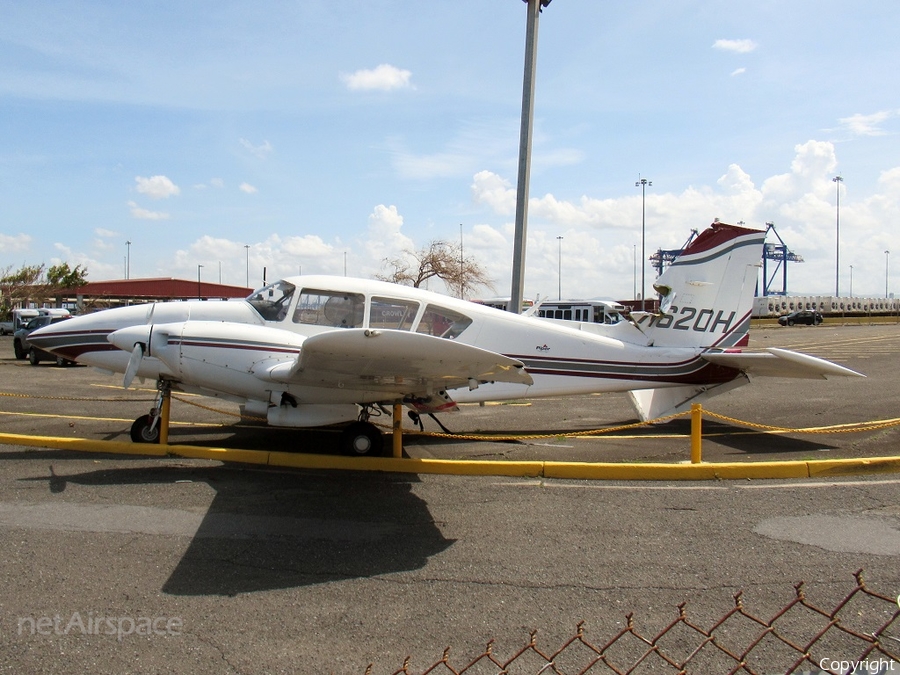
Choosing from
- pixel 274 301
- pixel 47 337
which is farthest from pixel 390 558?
pixel 47 337

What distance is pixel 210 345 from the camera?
7430 millimetres

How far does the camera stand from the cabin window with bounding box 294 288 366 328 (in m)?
8.10

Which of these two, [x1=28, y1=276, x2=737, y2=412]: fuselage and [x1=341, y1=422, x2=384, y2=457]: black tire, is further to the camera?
[x1=341, y1=422, x2=384, y2=457]: black tire

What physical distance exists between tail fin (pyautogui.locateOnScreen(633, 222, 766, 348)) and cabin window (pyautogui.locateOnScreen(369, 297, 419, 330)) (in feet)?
12.2

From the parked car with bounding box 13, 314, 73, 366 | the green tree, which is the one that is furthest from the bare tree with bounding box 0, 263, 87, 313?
the parked car with bounding box 13, 314, 73, 366

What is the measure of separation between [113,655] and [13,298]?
55.7 meters

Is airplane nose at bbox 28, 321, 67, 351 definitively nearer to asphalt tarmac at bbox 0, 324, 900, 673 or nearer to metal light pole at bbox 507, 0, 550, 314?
asphalt tarmac at bbox 0, 324, 900, 673

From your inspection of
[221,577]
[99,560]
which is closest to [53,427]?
[99,560]

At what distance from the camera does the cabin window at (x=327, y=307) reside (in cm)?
810

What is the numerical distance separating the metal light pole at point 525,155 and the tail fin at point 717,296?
6.19 meters

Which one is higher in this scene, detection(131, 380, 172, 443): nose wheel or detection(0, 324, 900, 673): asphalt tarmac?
detection(131, 380, 172, 443): nose wheel

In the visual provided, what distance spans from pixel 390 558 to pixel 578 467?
293 cm

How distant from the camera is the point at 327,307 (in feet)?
26.7

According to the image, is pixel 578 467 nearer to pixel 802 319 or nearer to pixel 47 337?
pixel 47 337
